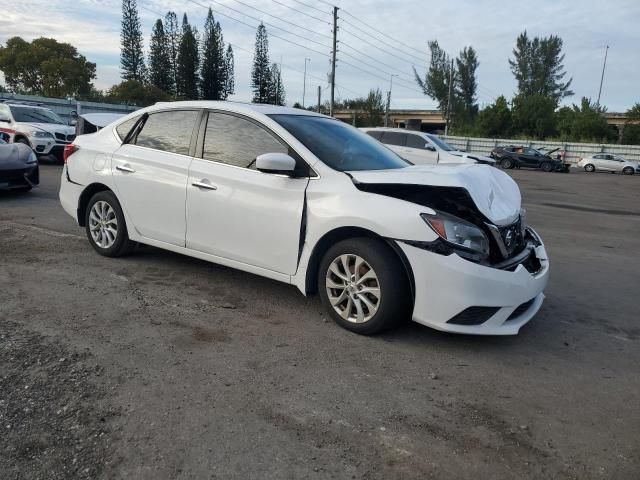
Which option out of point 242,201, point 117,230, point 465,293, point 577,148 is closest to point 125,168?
point 117,230

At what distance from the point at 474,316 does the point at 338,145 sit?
73.4 inches

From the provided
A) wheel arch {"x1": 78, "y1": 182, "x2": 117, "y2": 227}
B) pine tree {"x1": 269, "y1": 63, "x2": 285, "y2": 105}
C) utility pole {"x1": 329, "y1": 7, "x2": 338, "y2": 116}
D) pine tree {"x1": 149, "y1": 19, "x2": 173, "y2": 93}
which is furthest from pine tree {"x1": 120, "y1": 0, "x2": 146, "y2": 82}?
wheel arch {"x1": 78, "y1": 182, "x2": 117, "y2": 227}

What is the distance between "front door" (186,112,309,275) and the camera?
164 inches

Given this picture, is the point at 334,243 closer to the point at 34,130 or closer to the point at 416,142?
the point at 416,142

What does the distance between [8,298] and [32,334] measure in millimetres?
895

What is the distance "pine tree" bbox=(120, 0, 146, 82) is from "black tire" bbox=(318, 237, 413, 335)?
3025 inches

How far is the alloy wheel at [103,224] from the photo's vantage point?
549 cm

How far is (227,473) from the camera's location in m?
2.35

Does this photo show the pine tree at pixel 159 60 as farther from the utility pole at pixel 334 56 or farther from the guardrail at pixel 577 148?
the guardrail at pixel 577 148

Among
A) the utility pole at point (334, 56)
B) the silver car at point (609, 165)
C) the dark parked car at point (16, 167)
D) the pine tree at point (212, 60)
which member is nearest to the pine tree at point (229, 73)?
the pine tree at point (212, 60)

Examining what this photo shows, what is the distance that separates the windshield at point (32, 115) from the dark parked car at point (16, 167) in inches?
281

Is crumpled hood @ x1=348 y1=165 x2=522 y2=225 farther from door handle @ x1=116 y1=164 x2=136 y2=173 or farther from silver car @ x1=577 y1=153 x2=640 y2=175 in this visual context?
silver car @ x1=577 y1=153 x2=640 y2=175

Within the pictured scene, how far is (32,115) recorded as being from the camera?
16016mm

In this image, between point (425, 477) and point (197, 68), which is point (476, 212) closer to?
point (425, 477)
